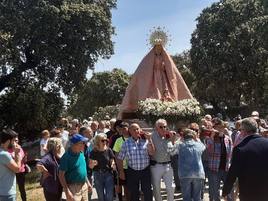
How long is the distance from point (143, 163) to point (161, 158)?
1.66 feet

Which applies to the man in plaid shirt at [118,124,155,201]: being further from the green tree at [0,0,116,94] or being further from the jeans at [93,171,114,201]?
the green tree at [0,0,116,94]

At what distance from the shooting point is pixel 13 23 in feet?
81.1

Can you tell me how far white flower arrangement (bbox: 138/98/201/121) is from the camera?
1452cm

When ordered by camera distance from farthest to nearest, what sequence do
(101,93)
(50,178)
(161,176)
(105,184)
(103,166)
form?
(101,93), (161,176), (105,184), (103,166), (50,178)

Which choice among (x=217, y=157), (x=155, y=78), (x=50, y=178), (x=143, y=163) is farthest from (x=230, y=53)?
(x=50, y=178)

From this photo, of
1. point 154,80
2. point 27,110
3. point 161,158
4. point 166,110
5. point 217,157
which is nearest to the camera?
point 161,158

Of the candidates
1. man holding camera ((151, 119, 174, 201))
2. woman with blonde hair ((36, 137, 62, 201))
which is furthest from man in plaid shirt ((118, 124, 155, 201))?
woman with blonde hair ((36, 137, 62, 201))

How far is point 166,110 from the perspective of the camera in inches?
572

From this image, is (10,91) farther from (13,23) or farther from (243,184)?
(243,184)

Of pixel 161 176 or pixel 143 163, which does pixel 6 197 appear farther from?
pixel 161 176

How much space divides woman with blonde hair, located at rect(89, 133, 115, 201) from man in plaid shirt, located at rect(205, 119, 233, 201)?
229cm

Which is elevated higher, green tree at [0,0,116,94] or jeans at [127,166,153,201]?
green tree at [0,0,116,94]

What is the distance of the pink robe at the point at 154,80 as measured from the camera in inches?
638

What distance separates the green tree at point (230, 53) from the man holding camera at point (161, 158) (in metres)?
29.1
